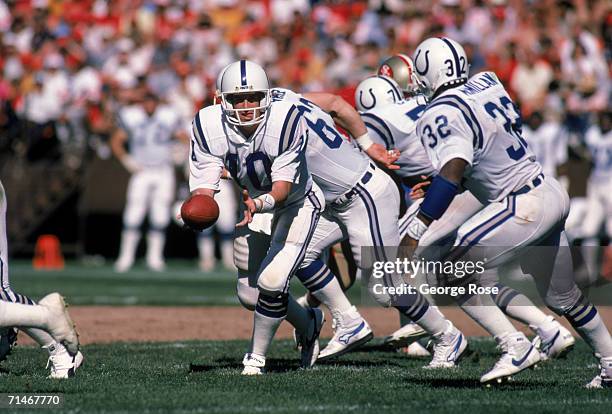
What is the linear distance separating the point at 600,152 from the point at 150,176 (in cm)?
611

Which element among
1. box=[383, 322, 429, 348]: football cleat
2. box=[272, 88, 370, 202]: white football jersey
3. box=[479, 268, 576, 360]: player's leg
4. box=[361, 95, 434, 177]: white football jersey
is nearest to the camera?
box=[272, 88, 370, 202]: white football jersey

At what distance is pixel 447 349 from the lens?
702 cm

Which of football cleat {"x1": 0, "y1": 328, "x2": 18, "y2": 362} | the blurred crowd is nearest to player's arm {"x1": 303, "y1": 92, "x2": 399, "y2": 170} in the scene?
football cleat {"x1": 0, "y1": 328, "x2": 18, "y2": 362}

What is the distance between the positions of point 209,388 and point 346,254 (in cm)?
280

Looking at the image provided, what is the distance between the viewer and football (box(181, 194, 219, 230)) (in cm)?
601

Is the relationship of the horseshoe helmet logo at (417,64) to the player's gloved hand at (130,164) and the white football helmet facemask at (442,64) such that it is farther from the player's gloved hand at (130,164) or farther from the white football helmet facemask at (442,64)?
the player's gloved hand at (130,164)

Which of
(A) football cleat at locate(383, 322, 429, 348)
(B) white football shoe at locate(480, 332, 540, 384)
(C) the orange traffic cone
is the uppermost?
(B) white football shoe at locate(480, 332, 540, 384)

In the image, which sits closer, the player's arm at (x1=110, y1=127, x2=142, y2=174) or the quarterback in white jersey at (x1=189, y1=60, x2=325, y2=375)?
the quarterback in white jersey at (x1=189, y1=60, x2=325, y2=375)

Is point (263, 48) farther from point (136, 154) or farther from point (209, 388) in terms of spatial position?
point (209, 388)

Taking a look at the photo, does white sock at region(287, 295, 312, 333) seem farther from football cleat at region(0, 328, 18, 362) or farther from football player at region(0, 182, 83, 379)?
football cleat at region(0, 328, 18, 362)

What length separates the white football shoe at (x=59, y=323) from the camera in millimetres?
5719

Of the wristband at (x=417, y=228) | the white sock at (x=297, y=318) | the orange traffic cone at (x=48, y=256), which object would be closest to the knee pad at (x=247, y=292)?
the white sock at (x=297, y=318)

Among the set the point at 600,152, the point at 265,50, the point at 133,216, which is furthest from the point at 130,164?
the point at 600,152

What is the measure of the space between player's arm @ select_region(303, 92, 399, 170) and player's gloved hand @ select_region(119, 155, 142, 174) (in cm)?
838
